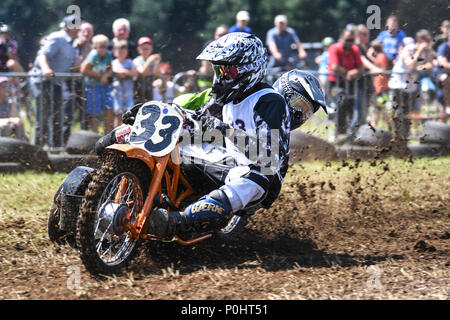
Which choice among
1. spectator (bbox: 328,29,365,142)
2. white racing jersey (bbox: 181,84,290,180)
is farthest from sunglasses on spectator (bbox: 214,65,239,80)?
spectator (bbox: 328,29,365,142)

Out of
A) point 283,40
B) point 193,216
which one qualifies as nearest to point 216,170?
point 193,216

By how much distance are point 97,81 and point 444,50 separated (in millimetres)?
5886

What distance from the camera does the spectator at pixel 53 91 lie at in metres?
9.72

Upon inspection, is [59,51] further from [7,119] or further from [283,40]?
[283,40]

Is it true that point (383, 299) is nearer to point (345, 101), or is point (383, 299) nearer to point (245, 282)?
point (245, 282)

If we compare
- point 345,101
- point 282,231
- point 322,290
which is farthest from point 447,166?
point 322,290

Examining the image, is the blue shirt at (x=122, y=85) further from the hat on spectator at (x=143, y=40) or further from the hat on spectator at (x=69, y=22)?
the hat on spectator at (x=69, y=22)

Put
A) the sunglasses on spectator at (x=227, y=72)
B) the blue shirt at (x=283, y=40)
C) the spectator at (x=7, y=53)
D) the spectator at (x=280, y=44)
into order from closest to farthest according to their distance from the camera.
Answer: the sunglasses on spectator at (x=227, y=72) < the spectator at (x=7, y=53) < the spectator at (x=280, y=44) < the blue shirt at (x=283, y=40)

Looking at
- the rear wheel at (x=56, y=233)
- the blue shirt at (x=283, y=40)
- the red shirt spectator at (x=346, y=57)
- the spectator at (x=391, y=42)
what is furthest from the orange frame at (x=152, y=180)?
the blue shirt at (x=283, y=40)

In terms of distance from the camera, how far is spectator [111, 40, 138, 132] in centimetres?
985

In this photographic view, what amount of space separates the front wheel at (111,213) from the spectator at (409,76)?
659 cm

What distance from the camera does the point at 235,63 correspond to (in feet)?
16.3

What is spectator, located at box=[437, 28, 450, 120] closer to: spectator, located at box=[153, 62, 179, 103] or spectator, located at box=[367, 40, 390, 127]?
spectator, located at box=[367, 40, 390, 127]

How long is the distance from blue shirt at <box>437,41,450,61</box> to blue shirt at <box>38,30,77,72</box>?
598cm
